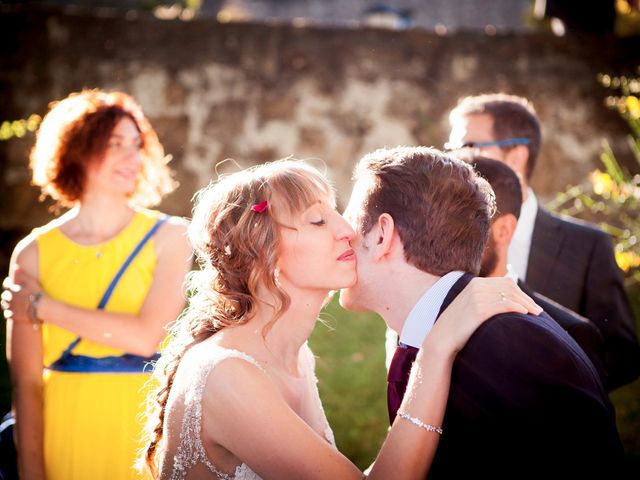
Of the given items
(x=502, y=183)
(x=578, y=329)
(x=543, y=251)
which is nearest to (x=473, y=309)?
(x=578, y=329)

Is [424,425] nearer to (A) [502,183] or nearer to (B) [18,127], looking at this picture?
(A) [502,183]

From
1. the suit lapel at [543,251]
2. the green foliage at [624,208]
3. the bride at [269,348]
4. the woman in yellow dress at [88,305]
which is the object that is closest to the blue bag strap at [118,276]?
the woman in yellow dress at [88,305]

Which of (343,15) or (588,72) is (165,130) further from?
(343,15)

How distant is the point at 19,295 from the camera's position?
2.97 meters

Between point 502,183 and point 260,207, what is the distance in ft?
3.54

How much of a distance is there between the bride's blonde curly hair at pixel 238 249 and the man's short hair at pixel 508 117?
147 cm

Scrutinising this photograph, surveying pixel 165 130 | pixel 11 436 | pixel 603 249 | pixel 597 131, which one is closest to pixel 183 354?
pixel 11 436

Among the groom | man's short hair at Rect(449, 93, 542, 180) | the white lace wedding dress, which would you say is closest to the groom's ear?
the groom

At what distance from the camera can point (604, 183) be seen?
3250 mm

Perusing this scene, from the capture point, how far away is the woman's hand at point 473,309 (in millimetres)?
1820

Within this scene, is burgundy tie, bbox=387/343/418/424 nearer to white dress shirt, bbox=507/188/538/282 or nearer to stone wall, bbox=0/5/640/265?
white dress shirt, bbox=507/188/538/282

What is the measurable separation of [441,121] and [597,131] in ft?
4.88

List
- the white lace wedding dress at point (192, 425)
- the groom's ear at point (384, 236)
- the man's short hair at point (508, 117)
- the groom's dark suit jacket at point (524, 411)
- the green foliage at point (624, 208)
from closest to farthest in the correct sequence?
the groom's dark suit jacket at point (524, 411) → the white lace wedding dress at point (192, 425) → the groom's ear at point (384, 236) → the green foliage at point (624, 208) → the man's short hair at point (508, 117)

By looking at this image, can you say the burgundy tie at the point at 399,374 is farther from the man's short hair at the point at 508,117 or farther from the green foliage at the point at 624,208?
the man's short hair at the point at 508,117
